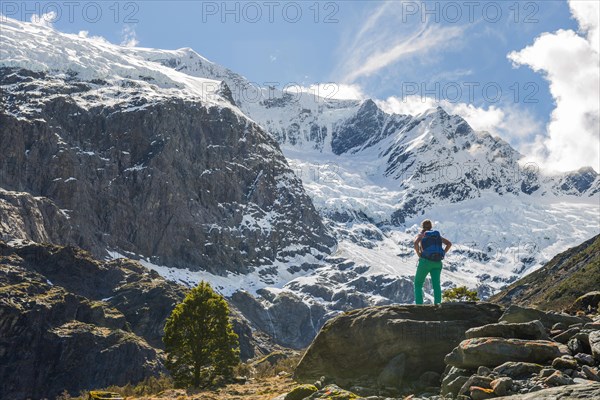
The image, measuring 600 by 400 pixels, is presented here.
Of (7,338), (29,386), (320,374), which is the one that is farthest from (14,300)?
(320,374)

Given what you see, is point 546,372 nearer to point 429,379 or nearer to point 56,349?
point 429,379

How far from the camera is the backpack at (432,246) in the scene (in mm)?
25859

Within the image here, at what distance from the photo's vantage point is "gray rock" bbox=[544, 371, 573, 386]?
15.7 m

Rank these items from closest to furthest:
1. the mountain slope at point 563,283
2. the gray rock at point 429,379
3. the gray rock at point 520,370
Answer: the gray rock at point 520,370
the gray rock at point 429,379
the mountain slope at point 563,283

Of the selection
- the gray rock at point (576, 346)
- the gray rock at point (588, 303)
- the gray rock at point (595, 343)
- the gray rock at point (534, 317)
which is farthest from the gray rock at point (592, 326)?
the gray rock at point (588, 303)

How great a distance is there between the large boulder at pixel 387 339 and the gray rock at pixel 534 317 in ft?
5.14

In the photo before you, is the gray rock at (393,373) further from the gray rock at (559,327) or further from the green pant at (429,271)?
the gray rock at (559,327)

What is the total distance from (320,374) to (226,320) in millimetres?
18595

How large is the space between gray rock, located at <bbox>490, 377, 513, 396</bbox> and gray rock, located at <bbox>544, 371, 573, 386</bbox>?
860mm

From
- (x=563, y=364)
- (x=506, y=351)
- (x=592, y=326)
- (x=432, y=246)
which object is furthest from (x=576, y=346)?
(x=432, y=246)

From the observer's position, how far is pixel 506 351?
61.2 ft

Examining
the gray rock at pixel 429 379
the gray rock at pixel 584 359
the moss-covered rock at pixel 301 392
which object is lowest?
the moss-covered rock at pixel 301 392

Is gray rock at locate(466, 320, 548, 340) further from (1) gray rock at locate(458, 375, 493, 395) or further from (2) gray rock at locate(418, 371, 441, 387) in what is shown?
(1) gray rock at locate(458, 375, 493, 395)

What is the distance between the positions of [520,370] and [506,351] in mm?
1373
